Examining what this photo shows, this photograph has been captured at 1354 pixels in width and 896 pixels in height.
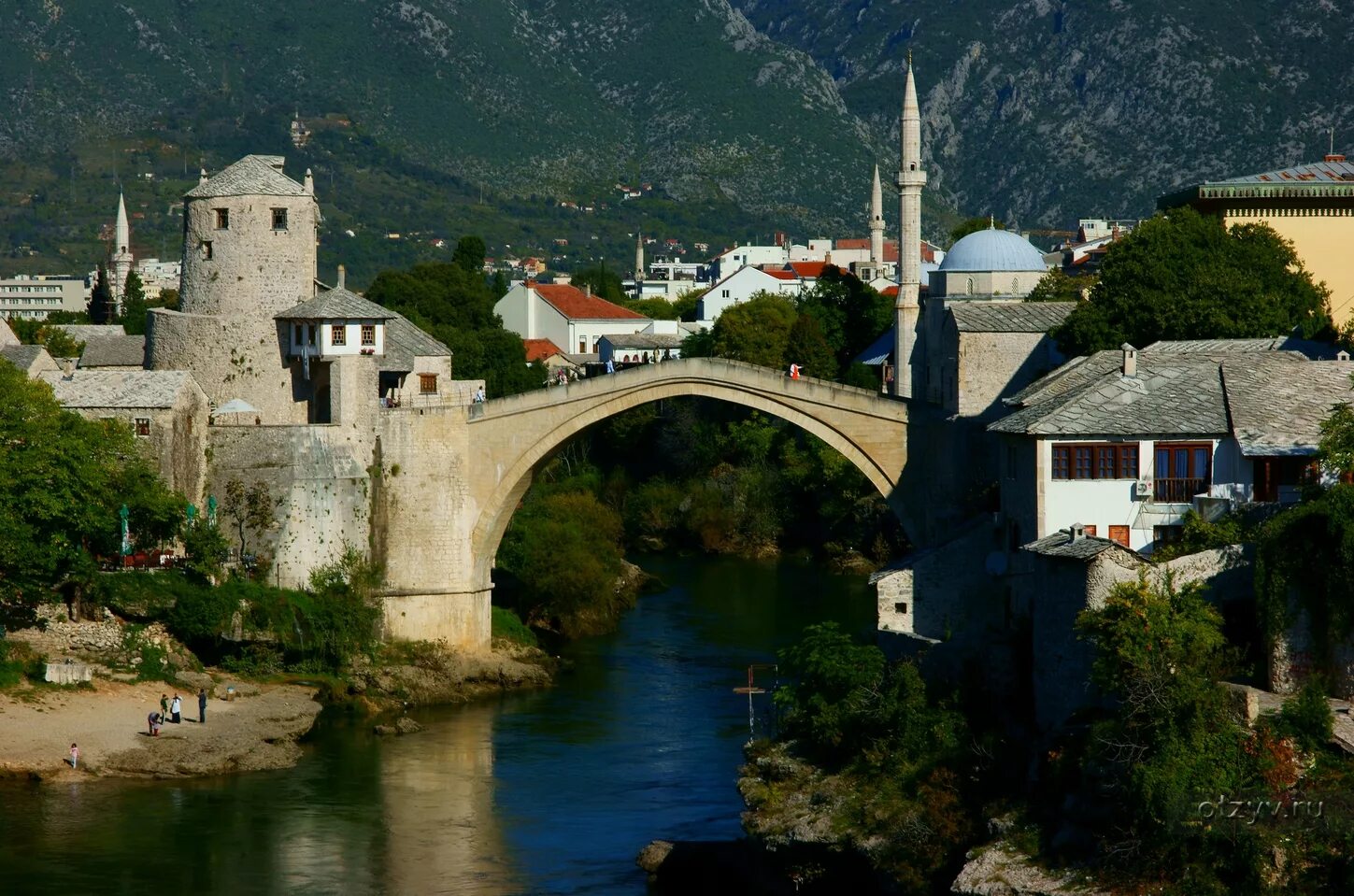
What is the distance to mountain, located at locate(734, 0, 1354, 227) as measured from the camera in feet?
508

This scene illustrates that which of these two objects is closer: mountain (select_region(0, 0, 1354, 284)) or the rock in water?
the rock in water

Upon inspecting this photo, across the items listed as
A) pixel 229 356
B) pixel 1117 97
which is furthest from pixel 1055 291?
pixel 1117 97

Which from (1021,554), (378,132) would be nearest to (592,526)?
(1021,554)

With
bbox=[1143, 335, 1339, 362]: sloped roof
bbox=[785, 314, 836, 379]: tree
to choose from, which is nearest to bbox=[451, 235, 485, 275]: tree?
bbox=[785, 314, 836, 379]: tree

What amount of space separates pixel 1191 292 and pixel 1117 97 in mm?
121467

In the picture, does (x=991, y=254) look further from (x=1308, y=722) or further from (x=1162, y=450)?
(x=1308, y=722)

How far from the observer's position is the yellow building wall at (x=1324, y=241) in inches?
2298

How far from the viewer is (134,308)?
362 feet

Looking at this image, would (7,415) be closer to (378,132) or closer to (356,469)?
(356,469)

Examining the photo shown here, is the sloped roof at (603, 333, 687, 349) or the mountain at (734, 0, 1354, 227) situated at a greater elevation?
the mountain at (734, 0, 1354, 227)

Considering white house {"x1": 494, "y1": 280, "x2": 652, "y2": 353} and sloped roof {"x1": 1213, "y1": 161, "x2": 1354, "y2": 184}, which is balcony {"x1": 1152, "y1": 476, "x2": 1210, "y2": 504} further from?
white house {"x1": 494, "y1": 280, "x2": 652, "y2": 353}

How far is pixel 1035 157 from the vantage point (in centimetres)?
18438

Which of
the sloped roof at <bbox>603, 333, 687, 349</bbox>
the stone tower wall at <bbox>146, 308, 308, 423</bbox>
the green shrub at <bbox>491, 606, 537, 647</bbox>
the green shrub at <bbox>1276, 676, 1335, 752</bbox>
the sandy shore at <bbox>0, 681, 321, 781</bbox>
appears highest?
the sloped roof at <bbox>603, 333, 687, 349</bbox>

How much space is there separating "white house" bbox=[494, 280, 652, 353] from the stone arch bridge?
2251 inches
